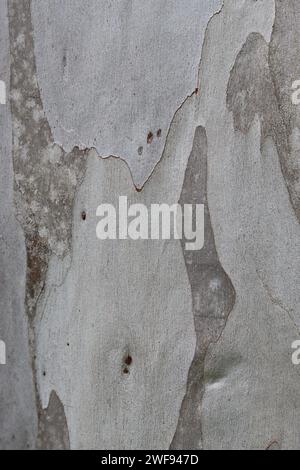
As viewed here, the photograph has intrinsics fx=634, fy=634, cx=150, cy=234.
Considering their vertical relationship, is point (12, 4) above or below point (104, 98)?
above

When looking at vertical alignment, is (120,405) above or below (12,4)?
below

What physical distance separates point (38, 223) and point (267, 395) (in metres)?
0.32

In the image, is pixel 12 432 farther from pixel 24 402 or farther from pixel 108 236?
pixel 108 236

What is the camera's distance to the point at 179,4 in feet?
2.18

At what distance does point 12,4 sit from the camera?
70 cm

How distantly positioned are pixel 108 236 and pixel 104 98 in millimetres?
148

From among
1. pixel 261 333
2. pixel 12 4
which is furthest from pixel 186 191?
pixel 12 4

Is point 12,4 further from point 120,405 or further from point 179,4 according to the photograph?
point 120,405

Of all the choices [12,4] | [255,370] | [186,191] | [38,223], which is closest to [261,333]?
[255,370]

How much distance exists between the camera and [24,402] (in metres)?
0.74

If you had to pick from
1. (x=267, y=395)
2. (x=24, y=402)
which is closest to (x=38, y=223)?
(x=24, y=402)
